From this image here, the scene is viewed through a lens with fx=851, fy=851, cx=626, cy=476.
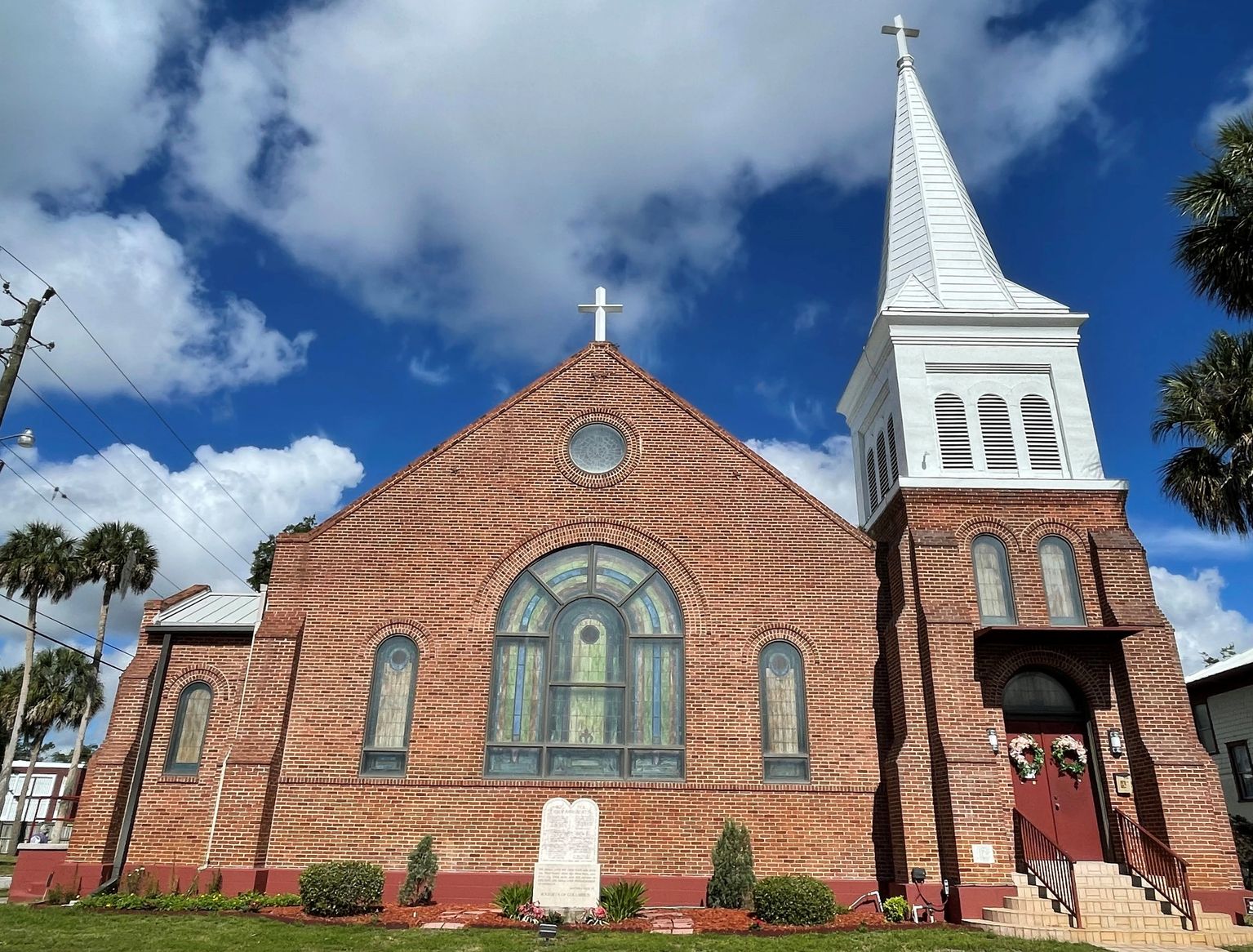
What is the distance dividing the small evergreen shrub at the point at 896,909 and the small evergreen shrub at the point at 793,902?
42.7 inches

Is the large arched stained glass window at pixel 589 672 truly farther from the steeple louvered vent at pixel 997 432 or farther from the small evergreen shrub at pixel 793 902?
the steeple louvered vent at pixel 997 432

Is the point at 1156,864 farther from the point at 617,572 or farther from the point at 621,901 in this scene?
the point at 617,572

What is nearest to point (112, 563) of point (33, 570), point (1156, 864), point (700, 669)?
point (33, 570)

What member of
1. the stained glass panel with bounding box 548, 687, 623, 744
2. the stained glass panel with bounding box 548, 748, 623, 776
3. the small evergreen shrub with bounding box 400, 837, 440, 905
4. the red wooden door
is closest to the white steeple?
the red wooden door

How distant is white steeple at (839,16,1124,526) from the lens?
1695 cm

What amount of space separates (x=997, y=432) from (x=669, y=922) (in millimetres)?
11189

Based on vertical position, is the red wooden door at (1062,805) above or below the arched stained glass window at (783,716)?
below

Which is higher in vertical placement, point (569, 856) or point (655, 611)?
point (655, 611)

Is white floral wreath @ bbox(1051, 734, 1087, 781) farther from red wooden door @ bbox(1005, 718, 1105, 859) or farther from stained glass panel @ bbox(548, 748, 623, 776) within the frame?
stained glass panel @ bbox(548, 748, 623, 776)

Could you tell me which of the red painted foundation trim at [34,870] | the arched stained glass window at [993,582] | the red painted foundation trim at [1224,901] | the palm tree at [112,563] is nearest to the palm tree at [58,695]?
the palm tree at [112,563]

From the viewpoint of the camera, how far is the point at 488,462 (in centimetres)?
1762

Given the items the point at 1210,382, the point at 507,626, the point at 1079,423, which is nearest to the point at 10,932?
the point at 507,626

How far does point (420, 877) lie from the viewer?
13.9 metres

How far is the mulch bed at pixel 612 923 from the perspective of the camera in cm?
1235
